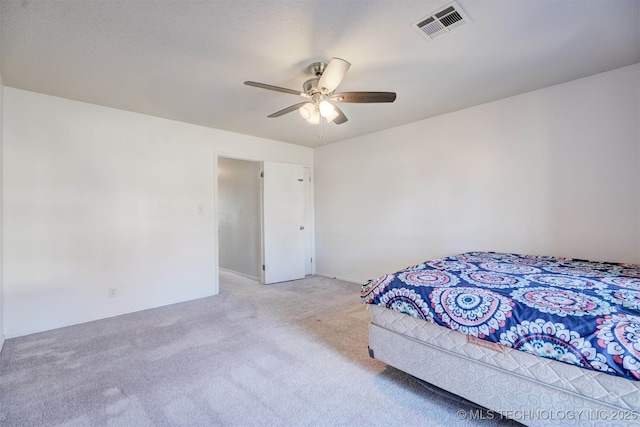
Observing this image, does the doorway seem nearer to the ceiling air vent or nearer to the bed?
the bed

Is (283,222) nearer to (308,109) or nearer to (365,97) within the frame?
(308,109)

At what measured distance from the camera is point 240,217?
17.8 feet

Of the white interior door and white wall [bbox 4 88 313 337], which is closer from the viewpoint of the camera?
white wall [bbox 4 88 313 337]

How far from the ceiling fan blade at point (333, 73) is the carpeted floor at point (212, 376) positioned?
6.89 feet

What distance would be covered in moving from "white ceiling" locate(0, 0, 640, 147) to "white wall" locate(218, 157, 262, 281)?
7.08 feet

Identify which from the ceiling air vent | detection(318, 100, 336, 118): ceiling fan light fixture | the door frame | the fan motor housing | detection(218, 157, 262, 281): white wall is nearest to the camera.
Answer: the ceiling air vent

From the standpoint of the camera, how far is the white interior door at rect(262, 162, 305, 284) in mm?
4746

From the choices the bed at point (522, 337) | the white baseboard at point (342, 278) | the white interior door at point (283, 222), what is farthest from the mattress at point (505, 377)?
the white interior door at point (283, 222)

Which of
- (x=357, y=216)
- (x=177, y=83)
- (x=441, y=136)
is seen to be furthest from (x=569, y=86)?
(x=177, y=83)

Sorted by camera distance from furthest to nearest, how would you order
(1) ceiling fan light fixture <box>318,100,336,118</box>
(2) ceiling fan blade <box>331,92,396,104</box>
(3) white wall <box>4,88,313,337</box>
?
(3) white wall <box>4,88,313,337</box>, (1) ceiling fan light fixture <box>318,100,336,118</box>, (2) ceiling fan blade <box>331,92,396,104</box>

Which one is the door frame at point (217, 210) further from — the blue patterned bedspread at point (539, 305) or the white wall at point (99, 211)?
the blue patterned bedspread at point (539, 305)

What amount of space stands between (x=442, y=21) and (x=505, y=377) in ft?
6.92

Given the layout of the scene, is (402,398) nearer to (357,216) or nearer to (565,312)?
(565,312)

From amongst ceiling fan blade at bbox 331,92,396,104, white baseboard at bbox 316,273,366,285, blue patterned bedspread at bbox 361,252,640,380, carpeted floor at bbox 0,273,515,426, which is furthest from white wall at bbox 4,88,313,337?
blue patterned bedspread at bbox 361,252,640,380
